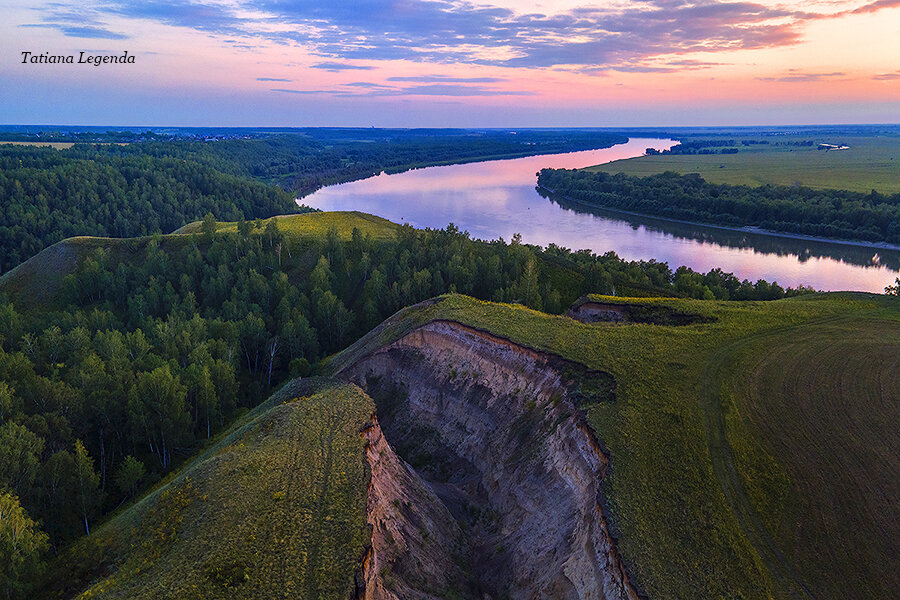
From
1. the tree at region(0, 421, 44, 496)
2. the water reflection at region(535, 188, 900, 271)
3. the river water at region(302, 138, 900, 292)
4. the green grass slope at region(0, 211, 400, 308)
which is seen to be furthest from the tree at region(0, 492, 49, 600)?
the water reflection at region(535, 188, 900, 271)

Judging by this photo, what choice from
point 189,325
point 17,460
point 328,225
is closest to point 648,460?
point 17,460

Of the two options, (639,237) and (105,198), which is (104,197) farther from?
(639,237)

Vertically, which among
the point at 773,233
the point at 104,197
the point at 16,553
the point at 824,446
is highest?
the point at 104,197

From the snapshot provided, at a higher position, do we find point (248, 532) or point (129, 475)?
point (248, 532)

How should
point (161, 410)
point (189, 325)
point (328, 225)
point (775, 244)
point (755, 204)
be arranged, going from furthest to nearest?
point (755, 204) < point (775, 244) < point (328, 225) < point (189, 325) < point (161, 410)

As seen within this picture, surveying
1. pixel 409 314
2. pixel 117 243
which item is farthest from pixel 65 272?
pixel 409 314

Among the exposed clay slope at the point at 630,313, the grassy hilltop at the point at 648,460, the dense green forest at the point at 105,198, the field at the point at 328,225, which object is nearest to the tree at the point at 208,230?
the field at the point at 328,225
